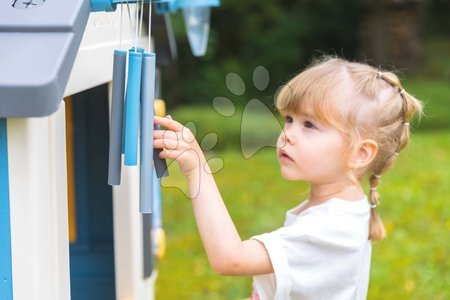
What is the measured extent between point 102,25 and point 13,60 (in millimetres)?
670

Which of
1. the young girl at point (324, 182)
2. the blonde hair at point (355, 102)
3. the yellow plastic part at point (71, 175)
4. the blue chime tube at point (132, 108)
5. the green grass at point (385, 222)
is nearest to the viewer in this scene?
the blue chime tube at point (132, 108)

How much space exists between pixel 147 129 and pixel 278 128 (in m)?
0.37

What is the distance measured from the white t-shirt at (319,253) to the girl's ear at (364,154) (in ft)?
0.30

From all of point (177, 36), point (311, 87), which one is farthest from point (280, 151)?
point (177, 36)

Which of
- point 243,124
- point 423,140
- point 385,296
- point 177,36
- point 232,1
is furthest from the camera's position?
point 232,1

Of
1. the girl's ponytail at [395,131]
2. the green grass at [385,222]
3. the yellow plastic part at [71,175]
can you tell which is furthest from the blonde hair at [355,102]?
the green grass at [385,222]

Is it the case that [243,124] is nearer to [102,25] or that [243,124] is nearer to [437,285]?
[102,25]

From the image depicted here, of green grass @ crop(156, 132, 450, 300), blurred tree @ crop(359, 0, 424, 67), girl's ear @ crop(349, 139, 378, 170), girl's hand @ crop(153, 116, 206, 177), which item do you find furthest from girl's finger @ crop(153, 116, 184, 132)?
blurred tree @ crop(359, 0, 424, 67)

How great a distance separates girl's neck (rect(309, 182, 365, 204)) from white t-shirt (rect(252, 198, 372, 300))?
0.02 meters

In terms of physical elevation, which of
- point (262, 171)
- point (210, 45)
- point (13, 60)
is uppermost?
point (13, 60)

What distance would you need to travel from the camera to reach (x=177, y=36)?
1027cm

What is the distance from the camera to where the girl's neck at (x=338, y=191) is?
6.20ft

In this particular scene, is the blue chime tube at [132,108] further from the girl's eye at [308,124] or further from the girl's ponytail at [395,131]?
the girl's ponytail at [395,131]

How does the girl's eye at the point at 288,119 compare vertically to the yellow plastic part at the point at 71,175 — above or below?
above
